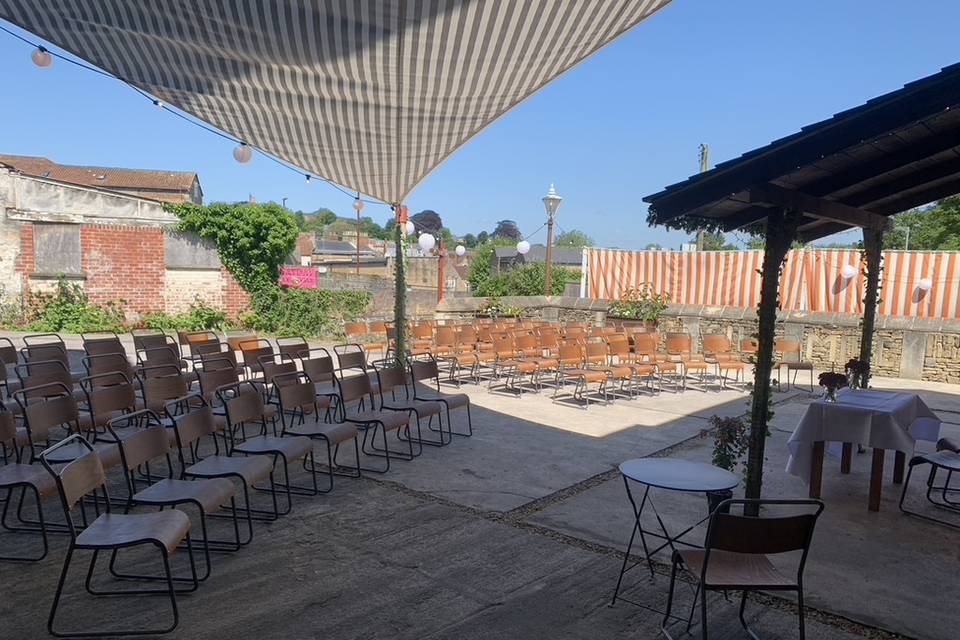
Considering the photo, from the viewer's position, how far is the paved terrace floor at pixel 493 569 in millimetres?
3227

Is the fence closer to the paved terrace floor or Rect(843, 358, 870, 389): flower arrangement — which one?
Rect(843, 358, 870, 389): flower arrangement

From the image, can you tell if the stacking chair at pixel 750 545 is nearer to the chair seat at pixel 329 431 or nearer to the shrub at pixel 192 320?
the chair seat at pixel 329 431

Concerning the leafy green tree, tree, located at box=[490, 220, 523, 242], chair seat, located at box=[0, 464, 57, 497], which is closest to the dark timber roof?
chair seat, located at box=[0, 464, 57, 497]

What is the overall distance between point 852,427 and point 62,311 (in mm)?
16656

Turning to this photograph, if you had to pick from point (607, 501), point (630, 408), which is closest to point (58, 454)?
point (607, 501)

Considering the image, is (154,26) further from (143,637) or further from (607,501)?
(607,501)

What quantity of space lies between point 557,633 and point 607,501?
1.95 m

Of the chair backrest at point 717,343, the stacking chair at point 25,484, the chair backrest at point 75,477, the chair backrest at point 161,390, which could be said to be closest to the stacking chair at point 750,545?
the chair backrest at point 75,477

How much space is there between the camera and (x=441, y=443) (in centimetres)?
648

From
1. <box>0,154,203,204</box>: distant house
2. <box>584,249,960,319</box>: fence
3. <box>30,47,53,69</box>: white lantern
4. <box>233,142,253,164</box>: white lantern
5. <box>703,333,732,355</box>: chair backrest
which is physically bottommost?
<box>703,333,732,355</box>: chair backrest

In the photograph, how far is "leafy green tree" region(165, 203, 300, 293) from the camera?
1684 cm

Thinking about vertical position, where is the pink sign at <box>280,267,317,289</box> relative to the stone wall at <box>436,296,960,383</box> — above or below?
above

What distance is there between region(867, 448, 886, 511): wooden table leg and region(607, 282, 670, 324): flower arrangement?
9107mm

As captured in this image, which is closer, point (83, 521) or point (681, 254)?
point (83, 521)
